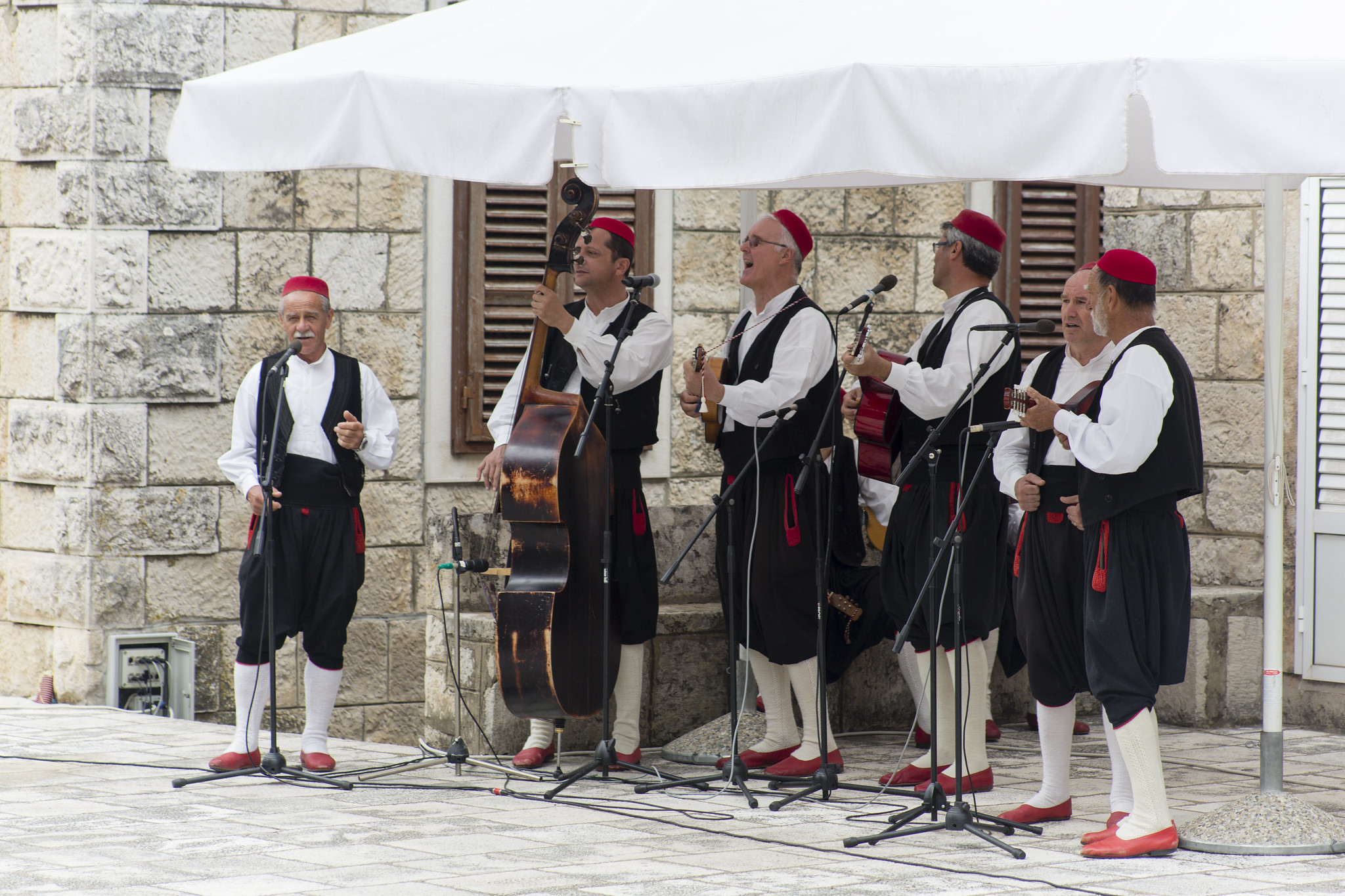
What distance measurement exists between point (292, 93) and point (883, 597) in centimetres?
255

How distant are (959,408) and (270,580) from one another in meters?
2.40

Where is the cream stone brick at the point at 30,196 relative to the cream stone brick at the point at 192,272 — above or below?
above

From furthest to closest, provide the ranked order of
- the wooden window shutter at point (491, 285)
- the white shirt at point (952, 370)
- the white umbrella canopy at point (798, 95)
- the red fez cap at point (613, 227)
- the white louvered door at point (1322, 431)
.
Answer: the wooden window shutter at point (491, 285), the white louvered door at point (1322, 431), the red fez cap at point (613, 227), the white shirt at point (952, 370), the white umbrella canopy at point (798, 95)

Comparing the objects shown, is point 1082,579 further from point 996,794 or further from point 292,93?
point 292,93

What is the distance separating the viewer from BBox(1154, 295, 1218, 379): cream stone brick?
7.69 metres

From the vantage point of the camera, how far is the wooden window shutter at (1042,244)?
353 inches

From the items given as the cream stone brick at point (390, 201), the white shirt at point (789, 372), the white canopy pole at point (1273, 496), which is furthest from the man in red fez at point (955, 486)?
the cream stone brick at point (390, 201)

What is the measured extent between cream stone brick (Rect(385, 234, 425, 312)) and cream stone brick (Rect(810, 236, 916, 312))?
1997mm

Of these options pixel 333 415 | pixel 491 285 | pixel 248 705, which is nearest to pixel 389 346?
pixel 491 285

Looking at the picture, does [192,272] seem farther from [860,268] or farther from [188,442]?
[860,268]

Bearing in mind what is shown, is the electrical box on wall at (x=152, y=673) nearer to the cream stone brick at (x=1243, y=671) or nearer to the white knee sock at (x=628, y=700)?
the white knee sock at (x=628, y=700)

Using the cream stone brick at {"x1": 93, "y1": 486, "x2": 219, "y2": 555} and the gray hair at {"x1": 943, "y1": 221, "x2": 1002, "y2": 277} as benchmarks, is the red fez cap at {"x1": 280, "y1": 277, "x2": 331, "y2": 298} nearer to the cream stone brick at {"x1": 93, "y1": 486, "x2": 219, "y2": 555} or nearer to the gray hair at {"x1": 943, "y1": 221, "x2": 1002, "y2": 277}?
the cream stone brick at {"x1": 93, "y1": 486, "x2": 219, "y2": 555}

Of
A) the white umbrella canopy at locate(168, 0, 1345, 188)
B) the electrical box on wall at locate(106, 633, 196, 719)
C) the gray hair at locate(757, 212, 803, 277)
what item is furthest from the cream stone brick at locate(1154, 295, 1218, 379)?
the electrical box on wall at locate(106, 633, 196, 719)

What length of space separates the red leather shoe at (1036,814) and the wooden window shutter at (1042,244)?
3.91m
